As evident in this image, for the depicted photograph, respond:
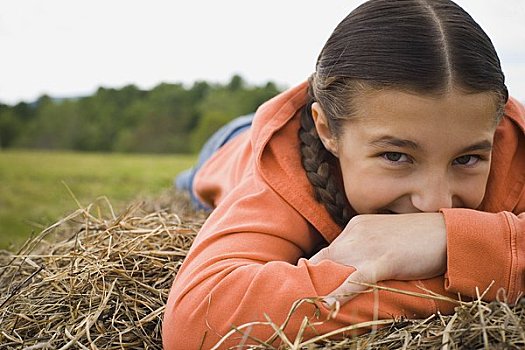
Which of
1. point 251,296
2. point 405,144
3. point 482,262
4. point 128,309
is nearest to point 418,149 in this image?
point 405,144

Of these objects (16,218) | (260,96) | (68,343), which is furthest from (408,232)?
(260,96)

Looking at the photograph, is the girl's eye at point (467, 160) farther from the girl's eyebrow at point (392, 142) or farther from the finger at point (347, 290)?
the finger at point (347, 290)

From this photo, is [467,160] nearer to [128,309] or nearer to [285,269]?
[285,269]

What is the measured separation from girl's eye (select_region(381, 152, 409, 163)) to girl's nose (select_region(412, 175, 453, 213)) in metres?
0.07

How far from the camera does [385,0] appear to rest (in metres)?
1.89

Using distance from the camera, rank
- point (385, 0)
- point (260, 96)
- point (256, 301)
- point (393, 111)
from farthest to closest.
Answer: point (260, 96)
point (385, 0)
point (393, 111)
point (256, 301)

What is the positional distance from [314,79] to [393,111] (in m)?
0.42

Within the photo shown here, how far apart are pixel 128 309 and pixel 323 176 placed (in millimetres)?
665

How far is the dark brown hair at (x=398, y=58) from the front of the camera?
1.69 m

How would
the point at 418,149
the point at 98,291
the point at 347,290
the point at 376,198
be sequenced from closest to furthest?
the point at 347,290 < the point at 418,149 < the point at 376,198 < the point at 98,291

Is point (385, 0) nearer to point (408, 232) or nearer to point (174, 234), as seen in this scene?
point (408, 232)

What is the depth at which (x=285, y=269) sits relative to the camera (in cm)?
161

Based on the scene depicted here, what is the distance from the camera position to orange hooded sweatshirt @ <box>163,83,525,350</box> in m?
1.56

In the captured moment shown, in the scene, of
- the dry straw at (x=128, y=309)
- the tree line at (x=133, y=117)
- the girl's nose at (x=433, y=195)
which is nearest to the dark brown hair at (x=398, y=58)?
the girl's nose at (x=433, y=195)
